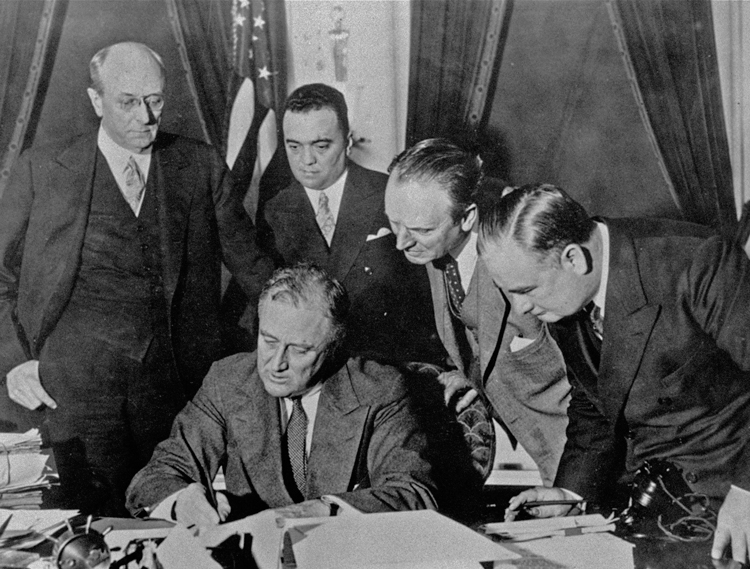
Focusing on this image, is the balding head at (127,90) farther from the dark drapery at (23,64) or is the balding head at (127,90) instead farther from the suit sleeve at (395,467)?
the suit sleeve at (395,467)

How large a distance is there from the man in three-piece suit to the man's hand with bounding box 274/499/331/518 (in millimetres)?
624

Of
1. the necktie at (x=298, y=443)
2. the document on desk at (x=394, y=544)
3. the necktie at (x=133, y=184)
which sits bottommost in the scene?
the document on desk at (x=394, y=544)

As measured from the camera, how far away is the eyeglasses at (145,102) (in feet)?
9.11

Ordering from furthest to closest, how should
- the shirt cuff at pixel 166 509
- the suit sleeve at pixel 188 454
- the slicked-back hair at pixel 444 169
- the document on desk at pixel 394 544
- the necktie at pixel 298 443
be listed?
the slicked-back hair at pixel 444 169 → the necktie at pixel 298 443 → the suit sleeve at pixel 188 454 → the shirt cuff at pixel 166 509 → the document on desk at pixel 394 544

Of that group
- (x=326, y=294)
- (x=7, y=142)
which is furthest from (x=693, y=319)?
(x=7, y=142)

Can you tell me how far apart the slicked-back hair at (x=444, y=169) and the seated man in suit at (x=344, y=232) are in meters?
0.10

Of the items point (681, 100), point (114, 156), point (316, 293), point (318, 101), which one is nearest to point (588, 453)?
point (316, 293)

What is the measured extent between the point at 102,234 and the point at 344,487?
4.11 feet

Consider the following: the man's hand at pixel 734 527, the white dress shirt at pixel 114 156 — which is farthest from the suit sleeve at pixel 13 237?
the man's hand at pixel 734 527

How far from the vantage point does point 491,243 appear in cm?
265

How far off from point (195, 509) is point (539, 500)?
114 centimetres

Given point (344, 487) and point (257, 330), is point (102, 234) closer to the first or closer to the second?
point (257, 330)

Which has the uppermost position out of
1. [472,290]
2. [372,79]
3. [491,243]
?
[372,79]

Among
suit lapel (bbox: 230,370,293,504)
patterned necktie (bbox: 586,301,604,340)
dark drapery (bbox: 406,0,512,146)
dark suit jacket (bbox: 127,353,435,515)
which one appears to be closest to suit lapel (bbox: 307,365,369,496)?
dark suit jacket (bbox: 127,353,435,515)
